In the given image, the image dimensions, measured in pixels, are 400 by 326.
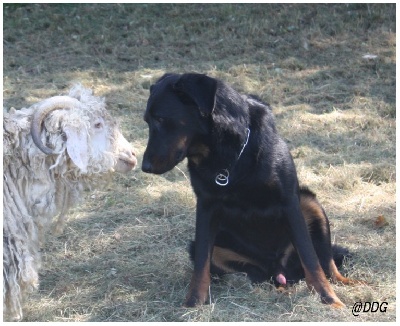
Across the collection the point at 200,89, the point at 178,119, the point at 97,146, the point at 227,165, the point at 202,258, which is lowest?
the point at 202,258

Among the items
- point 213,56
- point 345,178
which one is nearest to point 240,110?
point 345,178

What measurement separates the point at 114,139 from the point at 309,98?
4.66 m

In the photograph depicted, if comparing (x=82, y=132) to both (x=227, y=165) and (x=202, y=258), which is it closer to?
(x=227, y=165)

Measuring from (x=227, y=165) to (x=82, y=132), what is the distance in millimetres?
851

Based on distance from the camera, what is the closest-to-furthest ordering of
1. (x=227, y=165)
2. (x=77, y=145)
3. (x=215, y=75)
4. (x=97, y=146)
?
→ (x=77, y=145) < (x=97, y=146) < (x=227, y=165) < (x=215, y=75)

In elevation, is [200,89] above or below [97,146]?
above

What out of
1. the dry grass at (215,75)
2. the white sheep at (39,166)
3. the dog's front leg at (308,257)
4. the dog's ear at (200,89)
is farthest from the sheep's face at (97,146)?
the dog's front leg at (308,257)

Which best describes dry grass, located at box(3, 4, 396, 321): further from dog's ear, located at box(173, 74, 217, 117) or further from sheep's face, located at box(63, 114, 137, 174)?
dog's ear, located at box(173, 74, 217, 117)

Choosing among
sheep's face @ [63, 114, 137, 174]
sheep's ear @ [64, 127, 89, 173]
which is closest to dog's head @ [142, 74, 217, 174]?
sheep's face @ [63, 114, 137, 174]

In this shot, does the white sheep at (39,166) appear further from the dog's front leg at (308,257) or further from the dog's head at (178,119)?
the dog's front leg at (308,257)

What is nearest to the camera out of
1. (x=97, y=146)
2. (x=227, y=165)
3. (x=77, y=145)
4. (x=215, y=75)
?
(x=77, y=145)

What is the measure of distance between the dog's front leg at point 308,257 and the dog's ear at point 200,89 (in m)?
0.77

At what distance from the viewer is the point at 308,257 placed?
4.26 metres

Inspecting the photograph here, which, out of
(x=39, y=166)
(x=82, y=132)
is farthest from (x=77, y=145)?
(x=39, y=166)
